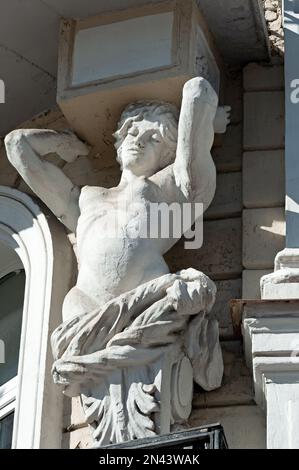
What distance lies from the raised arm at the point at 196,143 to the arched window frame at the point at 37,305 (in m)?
0.61

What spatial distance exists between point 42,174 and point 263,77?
3.14 feet

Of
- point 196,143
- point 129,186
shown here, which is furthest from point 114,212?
point 196,143

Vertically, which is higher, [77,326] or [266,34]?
[266,34]

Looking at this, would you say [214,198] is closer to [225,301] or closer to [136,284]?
[225,301]

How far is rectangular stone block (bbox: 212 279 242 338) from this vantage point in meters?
6.60

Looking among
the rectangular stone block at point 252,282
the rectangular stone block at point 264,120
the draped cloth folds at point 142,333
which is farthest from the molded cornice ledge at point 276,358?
the rectangular stone block at point 264,120

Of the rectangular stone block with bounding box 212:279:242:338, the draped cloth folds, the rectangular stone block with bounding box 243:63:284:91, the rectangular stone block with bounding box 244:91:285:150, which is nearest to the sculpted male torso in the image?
the draped cloth folds

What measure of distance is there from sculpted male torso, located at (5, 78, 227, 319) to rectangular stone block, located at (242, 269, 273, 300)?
29 cm

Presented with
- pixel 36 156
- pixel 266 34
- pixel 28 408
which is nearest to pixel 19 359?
pixel 28 408

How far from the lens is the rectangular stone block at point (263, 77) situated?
7.18m

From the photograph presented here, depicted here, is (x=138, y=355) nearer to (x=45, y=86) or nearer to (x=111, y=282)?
(x=111, y=282)

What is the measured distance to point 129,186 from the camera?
6.75 metres

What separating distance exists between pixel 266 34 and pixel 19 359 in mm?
1539
